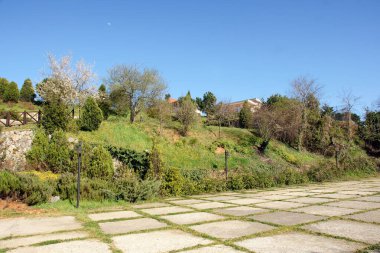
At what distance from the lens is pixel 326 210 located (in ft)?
27.6

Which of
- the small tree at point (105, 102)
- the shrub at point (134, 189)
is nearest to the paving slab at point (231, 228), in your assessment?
the shrub at point (134, 189)

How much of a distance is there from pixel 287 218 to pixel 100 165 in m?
8.78

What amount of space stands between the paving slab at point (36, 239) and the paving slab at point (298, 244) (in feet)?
10.6

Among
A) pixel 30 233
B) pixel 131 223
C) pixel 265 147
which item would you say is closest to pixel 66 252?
pixel 30 233

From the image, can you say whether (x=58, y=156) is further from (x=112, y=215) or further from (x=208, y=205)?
(x=208, y=205)

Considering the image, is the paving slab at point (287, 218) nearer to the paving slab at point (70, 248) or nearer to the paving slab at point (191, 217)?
the paving slab at point (191, 217)

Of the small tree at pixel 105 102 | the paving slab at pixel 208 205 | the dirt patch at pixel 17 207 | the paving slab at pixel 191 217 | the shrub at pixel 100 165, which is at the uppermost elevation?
the small tree at pixel 105 102

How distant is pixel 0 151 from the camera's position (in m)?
13.6

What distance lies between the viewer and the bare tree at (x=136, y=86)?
26.6m

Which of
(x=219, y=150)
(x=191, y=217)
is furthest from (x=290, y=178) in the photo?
(x=191, y=217)

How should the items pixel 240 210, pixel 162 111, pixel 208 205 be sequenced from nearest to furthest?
pixel 240 210, pixel 208 205, pixel 162 111

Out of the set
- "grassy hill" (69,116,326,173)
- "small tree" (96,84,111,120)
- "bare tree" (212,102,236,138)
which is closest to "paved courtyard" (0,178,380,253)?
"grassy hill" (69,116,326,173)

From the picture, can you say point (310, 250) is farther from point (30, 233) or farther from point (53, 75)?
point (53, 75)

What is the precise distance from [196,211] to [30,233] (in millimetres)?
4292
